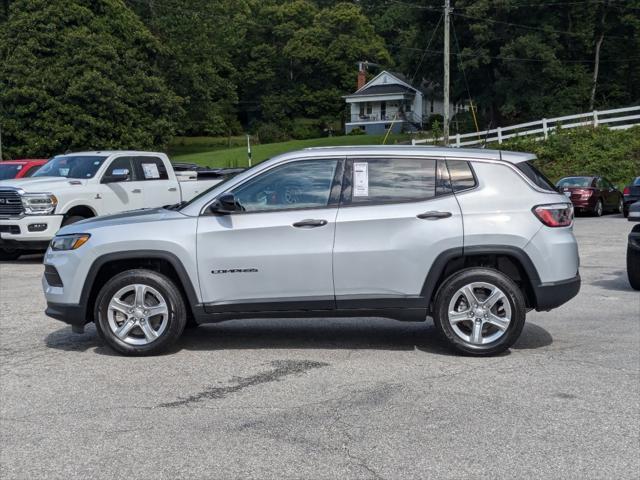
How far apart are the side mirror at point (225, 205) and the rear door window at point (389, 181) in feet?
3.22

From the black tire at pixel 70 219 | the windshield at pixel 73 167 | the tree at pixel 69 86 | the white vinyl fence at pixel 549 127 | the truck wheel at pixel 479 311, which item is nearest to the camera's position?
the truck wheel at pixel 479 311

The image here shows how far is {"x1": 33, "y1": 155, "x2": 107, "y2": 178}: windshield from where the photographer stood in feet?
50.4

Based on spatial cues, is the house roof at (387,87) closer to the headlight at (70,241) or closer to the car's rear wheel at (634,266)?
the car's rear wheel at (634,266)

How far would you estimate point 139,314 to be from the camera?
706 cm

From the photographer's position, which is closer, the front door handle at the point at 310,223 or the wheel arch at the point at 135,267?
the front door handle at the point at 310,223

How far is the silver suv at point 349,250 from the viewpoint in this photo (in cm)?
686

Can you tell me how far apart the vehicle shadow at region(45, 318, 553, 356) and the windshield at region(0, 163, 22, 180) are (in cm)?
1081

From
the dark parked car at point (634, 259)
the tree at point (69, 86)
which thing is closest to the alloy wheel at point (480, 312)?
the dark parked car at point (634, 259)

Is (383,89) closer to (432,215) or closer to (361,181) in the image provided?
(361,181)

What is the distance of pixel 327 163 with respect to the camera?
280 inches

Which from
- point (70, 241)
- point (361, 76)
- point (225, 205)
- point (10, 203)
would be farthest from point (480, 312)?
point (361, 76)

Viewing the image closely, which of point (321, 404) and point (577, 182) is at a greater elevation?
point (577, 182)

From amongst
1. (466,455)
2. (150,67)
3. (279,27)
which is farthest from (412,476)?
(279,27)

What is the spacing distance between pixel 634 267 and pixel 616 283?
Answer: 0.91 m
